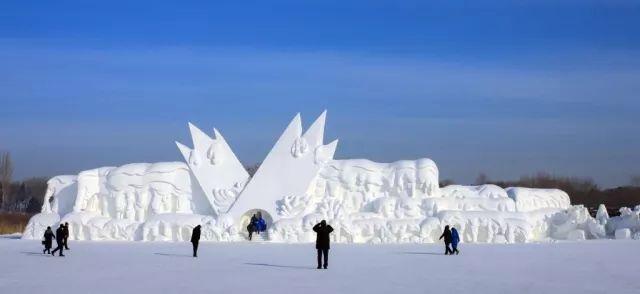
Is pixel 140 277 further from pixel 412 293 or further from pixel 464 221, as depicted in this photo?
pixel 464 221

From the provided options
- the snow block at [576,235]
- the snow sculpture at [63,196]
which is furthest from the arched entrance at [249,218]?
the snow block at [576,235]

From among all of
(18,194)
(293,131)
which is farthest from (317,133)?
(18,194)

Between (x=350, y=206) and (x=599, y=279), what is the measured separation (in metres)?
17.1

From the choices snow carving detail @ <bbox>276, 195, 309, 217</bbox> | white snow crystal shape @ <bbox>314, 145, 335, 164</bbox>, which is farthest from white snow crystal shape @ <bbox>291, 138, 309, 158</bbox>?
snow carving detail @ <bbox>276, 195, 309, 217</bbox>

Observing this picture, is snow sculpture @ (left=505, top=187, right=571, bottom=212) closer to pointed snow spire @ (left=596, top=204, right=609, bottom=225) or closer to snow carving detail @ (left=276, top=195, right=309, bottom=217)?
pointed snow spire @ (left=596, top=204, right=609, bottom=225)

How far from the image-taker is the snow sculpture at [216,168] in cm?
3186

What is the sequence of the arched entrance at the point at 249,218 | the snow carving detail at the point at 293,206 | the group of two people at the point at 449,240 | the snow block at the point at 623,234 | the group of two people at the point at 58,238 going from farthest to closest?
the arched entrance at the point at 249,218
the snow carving detail at the point at 293,206
the snow block at the point at 623,234
the group of two people at the point at 449,240
the group of two people at the point at 58,238

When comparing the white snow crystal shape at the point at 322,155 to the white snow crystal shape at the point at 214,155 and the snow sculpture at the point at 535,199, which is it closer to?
the white snow crystal shape at the point at 214,155

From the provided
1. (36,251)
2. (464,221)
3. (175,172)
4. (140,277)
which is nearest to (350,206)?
(464,221)

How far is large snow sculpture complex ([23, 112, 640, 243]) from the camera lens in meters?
29.1

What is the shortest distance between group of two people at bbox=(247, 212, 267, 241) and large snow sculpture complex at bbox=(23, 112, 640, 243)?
0.35 metres

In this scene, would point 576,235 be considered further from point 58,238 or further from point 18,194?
point 18,194

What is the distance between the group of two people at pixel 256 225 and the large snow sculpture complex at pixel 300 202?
1.14 feet

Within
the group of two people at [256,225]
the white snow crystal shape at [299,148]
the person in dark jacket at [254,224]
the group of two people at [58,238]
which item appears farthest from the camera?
the white snow crystal shape at [299,148]
